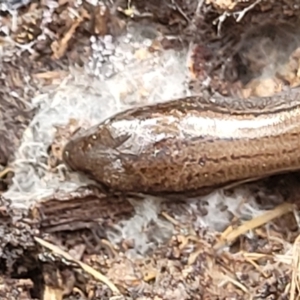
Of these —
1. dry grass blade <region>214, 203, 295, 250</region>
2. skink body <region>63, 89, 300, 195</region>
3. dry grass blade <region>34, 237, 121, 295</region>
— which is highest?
skink body <region>63, 89, 300, 195</region>

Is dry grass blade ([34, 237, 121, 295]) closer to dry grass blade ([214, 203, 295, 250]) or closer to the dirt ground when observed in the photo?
the dirt ground

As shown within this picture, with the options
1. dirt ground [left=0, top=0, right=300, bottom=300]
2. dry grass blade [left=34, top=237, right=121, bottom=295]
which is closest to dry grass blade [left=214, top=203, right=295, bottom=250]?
dirt ground [left=0, top=0, right=300, bottom=300]

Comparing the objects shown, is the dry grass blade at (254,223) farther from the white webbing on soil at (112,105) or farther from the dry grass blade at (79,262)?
the dry grass blade at (79,262)

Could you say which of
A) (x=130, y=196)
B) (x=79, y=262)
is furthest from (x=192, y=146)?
(x=79, y=262)

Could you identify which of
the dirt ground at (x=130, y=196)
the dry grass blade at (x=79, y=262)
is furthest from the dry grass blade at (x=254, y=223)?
the dry grass blade at (x=79, y=262)

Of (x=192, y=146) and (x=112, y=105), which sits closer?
(x=192, y=146)

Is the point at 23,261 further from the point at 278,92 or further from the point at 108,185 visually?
the point at 278,92

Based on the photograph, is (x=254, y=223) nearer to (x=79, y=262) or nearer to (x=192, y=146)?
(x=192, y=146)

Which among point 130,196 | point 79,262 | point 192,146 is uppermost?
point 192,146
